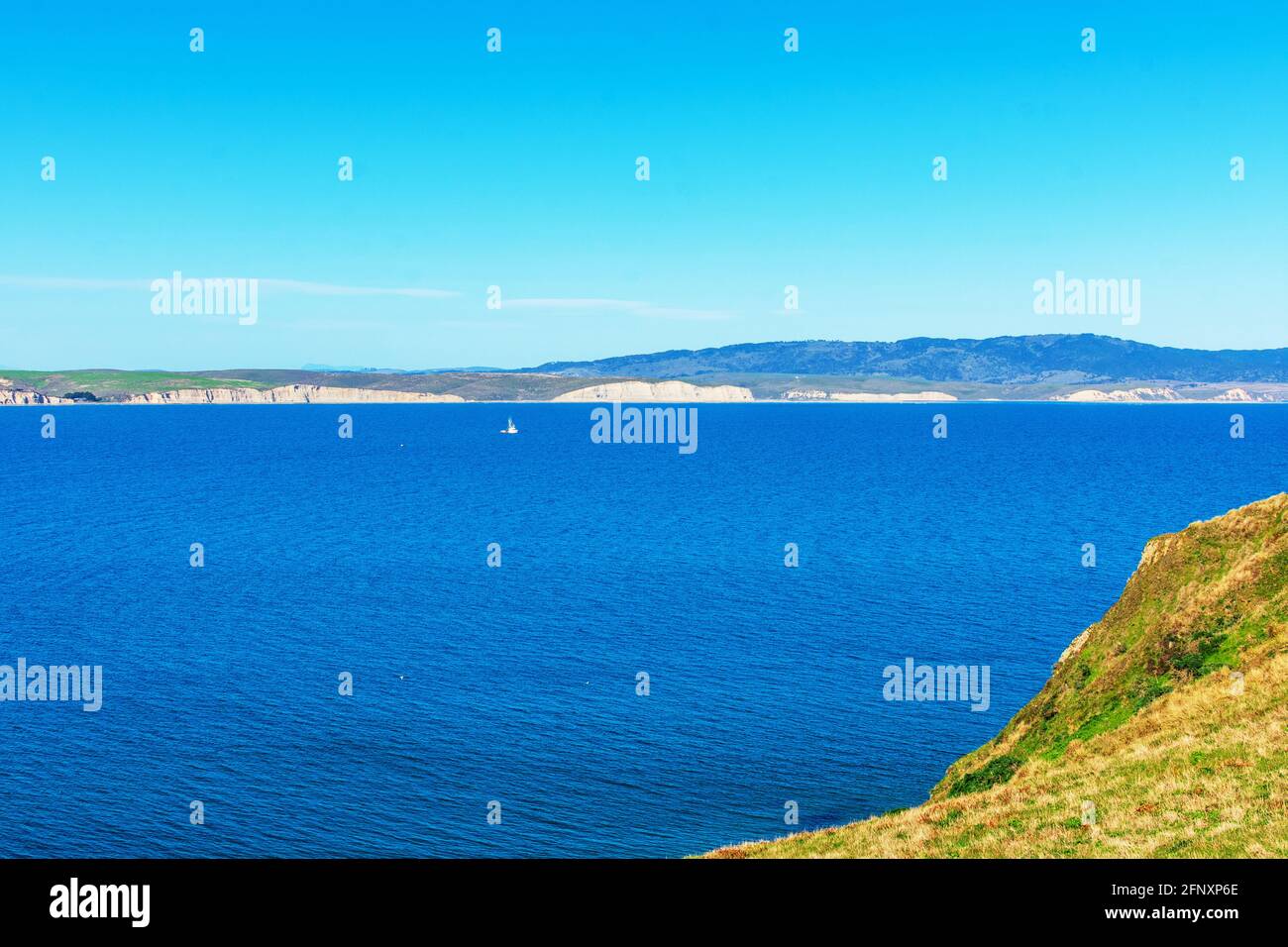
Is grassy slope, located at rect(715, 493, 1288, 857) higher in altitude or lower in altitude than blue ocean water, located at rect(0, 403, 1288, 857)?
higher

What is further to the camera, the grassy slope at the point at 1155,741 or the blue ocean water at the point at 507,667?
the blue ocean water at the point at 507,667

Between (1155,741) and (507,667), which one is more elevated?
(1155,741)

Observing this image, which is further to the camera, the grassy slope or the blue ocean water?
the blue ocean water

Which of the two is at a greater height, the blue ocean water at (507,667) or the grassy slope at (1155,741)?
the grassy slope at (1155,741)

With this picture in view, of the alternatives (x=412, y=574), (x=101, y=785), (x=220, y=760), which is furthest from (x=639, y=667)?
(x=412, y=574)
